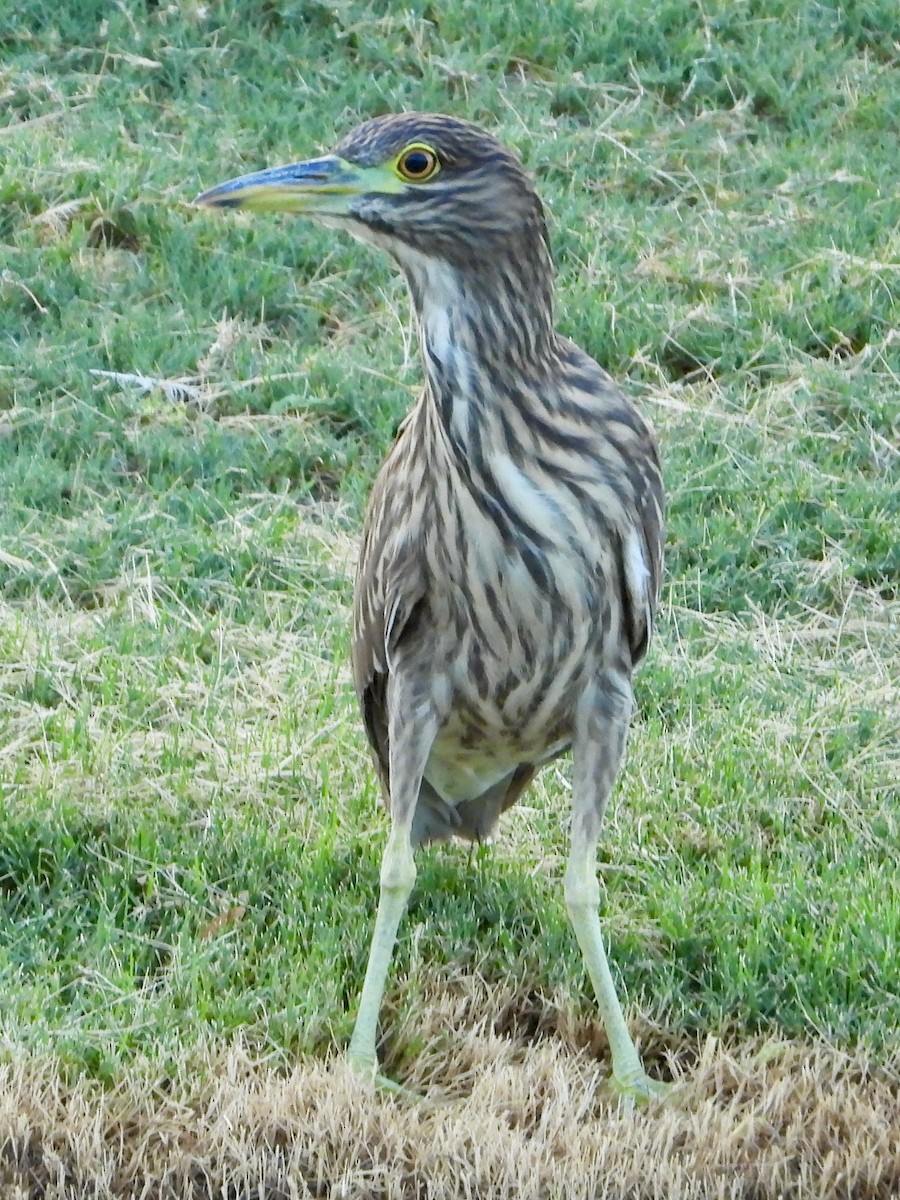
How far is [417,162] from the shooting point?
379 centimetres

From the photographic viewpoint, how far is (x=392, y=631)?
4.21m

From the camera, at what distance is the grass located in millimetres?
4496

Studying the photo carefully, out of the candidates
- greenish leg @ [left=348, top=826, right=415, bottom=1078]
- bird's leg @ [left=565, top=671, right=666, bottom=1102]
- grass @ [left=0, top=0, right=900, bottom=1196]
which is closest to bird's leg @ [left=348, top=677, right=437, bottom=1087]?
greenish leg @ [left=348, top=826, right=415, bottom=1078]

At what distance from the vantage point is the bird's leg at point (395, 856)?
4.24 meters

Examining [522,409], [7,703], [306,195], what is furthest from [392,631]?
[7,703]

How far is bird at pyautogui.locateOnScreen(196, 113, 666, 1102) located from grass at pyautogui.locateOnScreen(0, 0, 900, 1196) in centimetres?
40

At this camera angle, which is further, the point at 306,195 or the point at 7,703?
the point at 7,703

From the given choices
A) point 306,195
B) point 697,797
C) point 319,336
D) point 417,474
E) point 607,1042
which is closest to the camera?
point 306,195

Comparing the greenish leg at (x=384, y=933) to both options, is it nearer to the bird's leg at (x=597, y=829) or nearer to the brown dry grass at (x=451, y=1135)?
the brown dry grass at (x=451, y=1135)

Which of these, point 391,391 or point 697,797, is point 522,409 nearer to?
point 697,797

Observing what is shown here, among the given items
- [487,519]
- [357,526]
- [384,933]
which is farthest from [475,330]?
[357,526]

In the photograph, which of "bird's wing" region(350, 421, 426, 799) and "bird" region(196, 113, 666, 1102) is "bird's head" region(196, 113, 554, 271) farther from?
"bird's wing" region(350, 421, 426, 799)

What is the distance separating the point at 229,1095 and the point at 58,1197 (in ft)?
1.37

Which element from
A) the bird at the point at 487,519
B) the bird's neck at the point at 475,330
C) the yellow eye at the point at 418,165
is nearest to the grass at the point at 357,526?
the bird at the point at 487,519
